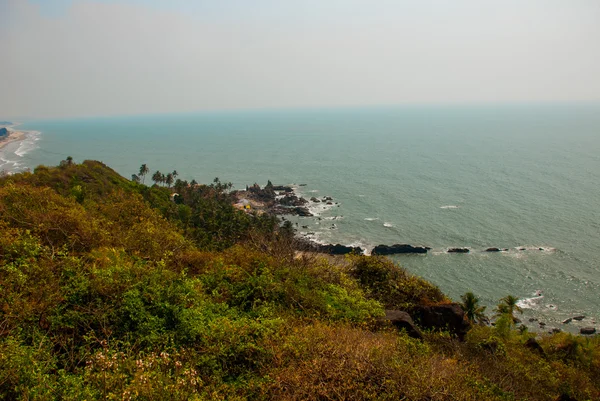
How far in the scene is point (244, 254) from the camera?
21.4m

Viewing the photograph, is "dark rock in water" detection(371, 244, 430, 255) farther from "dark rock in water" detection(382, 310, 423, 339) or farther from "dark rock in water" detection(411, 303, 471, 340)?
"dark rock in water" detection(382, 310, 423, 339)

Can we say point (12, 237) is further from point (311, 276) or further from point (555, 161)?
point (555, 161)

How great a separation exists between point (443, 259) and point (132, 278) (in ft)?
179

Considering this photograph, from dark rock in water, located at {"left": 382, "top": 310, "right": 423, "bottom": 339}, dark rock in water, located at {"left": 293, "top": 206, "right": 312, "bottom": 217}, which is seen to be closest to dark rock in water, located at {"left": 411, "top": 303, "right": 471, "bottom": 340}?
dark rock in water, located at {"left": 382, "top": 310, "right": 423, "bottom": 339}

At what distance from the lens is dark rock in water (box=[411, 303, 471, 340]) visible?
21297 mm

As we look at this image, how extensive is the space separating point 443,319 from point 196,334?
15025mm

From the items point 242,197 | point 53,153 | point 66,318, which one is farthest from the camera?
point 53,153

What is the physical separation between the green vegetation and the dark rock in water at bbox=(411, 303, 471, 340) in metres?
0.83

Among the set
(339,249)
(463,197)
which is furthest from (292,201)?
(463,197)

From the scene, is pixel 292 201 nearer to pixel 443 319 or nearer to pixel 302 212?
pixel 302 212

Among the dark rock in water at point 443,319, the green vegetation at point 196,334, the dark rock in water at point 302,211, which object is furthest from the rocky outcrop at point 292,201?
the dark rock in water at point 443,319

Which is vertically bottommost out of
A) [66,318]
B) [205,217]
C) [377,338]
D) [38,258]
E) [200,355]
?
[205,217]

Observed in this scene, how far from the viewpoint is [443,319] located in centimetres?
2139

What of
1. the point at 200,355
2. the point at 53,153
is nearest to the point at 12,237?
the point at 200,355
